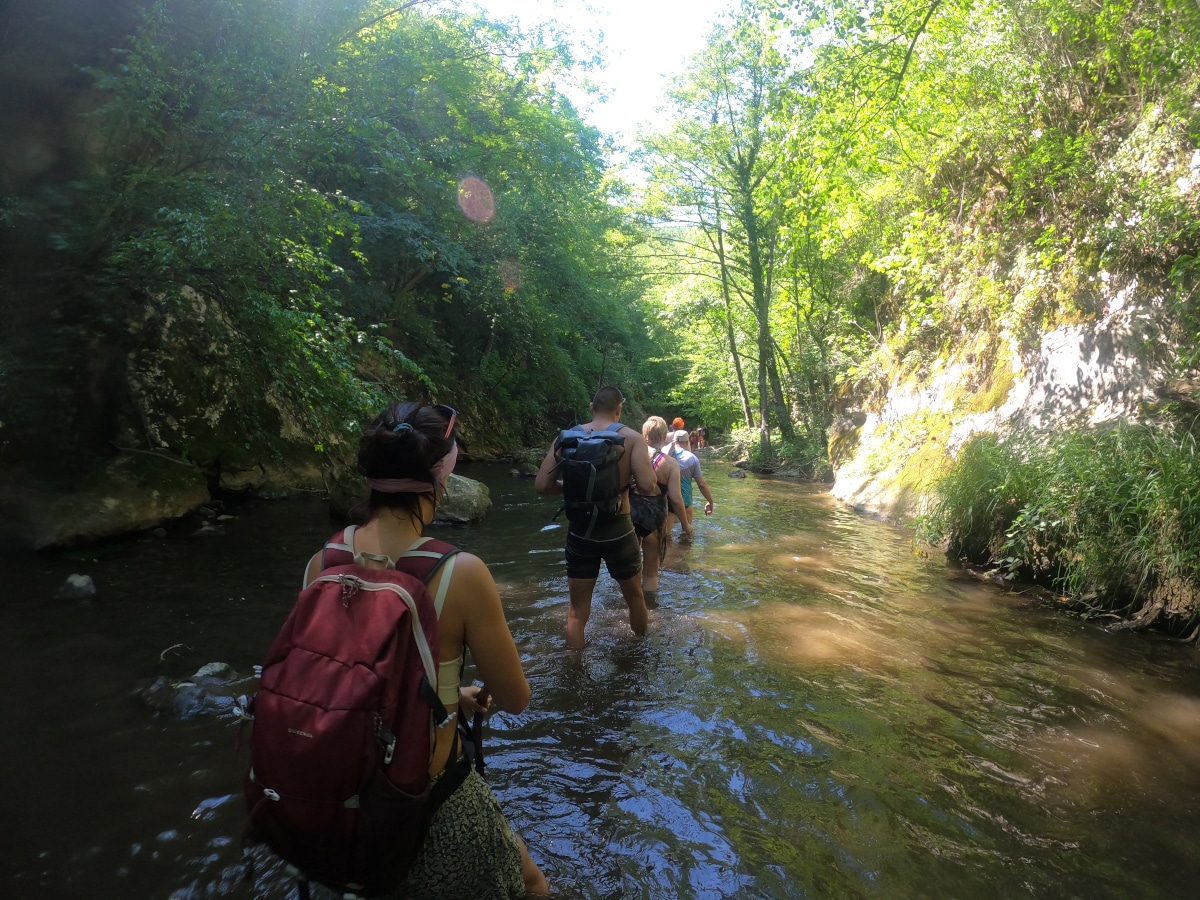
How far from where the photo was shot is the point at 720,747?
12.7 feet

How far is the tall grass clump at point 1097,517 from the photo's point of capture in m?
5.42

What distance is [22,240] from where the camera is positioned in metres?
6.54

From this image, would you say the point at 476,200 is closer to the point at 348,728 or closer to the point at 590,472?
the point at 590,472

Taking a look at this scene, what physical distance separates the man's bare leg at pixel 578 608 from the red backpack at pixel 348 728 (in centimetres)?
323

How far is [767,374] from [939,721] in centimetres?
2111

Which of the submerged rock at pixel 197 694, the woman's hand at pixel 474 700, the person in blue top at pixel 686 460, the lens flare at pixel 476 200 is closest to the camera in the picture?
the woman's hand at pixel 474 700

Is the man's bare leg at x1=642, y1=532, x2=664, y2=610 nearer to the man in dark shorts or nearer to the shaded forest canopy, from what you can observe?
the man in dark shorts

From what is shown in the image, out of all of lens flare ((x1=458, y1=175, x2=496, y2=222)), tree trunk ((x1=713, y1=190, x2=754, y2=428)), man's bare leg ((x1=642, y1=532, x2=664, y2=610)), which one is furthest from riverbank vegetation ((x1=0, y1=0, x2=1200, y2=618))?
tree trunk ((x1=713, y1=190, x2=754, y2=428))

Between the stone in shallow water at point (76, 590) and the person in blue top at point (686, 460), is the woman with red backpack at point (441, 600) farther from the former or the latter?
the person in blue top at point (686, 460)

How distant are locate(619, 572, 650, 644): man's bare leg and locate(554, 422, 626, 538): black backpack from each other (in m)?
0.62

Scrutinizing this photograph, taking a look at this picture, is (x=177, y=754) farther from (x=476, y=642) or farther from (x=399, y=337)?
(x=399, y=337)

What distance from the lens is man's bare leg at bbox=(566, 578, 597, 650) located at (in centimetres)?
488

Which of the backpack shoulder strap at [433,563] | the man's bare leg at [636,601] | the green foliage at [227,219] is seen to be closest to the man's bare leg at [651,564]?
the man's bare leg at [636,601]

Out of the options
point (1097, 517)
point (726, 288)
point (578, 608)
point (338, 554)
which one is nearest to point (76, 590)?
point (578, 608)
